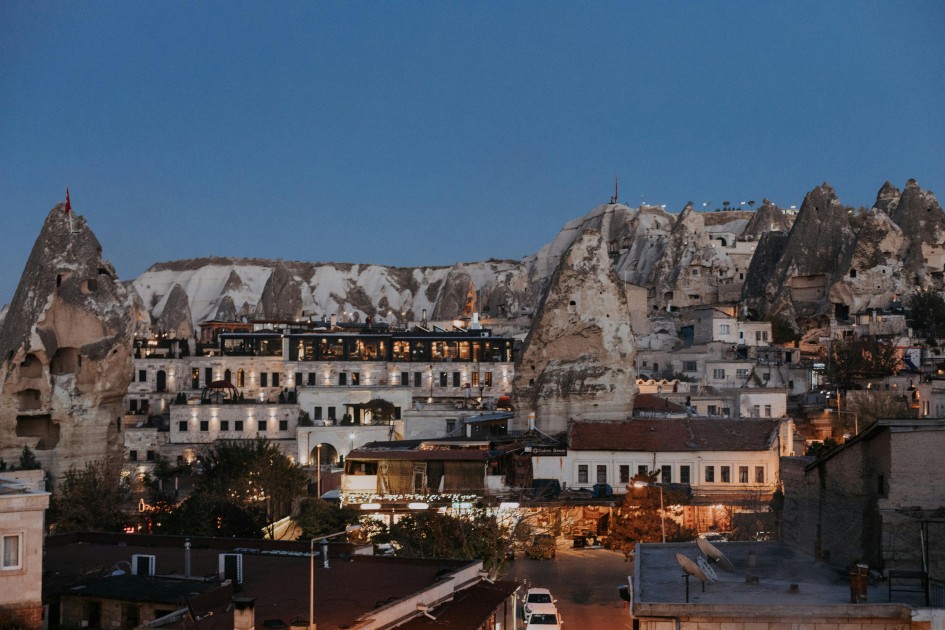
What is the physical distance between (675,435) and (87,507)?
23.7 metres

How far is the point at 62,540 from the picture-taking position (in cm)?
2958

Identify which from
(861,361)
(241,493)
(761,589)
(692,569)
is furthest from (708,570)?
(861,361)

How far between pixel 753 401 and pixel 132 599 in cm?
4715

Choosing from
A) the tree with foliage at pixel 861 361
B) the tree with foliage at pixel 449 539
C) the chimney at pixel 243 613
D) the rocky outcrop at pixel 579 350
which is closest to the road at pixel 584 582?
the tree with foliage at pixel 449 539

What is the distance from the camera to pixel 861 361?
A: 243 ft

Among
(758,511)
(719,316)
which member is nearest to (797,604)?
(758,511)

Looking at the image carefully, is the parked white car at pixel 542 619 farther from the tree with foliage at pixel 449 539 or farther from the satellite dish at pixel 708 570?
the satellite dish at pixel 708 570

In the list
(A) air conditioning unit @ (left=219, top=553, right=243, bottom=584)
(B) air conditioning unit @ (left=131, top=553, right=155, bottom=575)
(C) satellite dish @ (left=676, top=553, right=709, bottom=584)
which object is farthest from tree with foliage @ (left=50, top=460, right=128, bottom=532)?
(C) satellite dish @ (left=676, top=553, right=709, bottom=584)

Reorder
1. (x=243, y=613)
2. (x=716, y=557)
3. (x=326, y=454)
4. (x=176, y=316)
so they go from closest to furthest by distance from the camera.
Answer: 1. (x=716, y=557)
2. (x=243, y=613)
3. (x=326, y=454)
4. (x=176, y=316)

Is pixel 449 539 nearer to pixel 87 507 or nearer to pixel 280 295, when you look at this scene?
pixel 87 507

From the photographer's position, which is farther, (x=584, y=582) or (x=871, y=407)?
(x=871, y=407)

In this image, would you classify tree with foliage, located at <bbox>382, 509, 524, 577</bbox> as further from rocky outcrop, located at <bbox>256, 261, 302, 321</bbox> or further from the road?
rocky outcrop, located at <bbox>256, 261, 302, 321</bbox>

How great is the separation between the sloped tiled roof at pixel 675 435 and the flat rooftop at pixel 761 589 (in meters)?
30.3

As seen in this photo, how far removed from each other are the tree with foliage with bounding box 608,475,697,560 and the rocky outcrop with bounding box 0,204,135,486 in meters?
28.0
